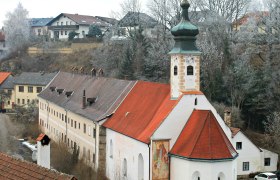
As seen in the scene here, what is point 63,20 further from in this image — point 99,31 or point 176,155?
point 176,155

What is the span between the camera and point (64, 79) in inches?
2127

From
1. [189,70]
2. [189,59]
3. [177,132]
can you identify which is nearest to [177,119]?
[177,132]

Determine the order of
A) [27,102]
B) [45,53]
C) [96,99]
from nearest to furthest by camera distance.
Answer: [96,99] < [27,102] < [45,53]

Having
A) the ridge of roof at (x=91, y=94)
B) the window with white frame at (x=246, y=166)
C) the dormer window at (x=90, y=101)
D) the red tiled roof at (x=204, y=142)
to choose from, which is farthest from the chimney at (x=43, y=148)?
the window with white frame at (x=246, y=166)

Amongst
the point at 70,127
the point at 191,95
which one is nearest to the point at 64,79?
the point at 70,127

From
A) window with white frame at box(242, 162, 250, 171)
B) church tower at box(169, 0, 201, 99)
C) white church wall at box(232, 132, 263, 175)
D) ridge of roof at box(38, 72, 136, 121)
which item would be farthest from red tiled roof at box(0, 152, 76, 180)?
window with white frame at box(242, 162, 250, 171)

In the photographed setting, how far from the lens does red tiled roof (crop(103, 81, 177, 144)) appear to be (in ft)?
95.2

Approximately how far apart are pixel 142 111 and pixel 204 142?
628cm

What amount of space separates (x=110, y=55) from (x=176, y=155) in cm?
4481

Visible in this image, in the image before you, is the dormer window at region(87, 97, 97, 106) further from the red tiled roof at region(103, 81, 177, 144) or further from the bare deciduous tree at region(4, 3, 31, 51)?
the bare deciduous tree at region(4, 3, 31, 51)

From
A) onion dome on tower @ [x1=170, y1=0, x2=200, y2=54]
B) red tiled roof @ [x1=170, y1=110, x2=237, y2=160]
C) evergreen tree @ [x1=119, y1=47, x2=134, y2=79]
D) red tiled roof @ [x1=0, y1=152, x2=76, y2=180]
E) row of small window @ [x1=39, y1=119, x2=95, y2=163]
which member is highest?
onion dome on tower @ [x1=170, y1=0, x2=200, y2=54]

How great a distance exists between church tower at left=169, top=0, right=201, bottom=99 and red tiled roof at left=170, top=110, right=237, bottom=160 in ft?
7.29

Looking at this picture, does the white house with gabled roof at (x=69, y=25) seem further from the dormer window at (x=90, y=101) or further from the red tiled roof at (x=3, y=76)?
the dormer window at (x=90, y=101)

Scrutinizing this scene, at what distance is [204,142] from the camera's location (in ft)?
86.6
